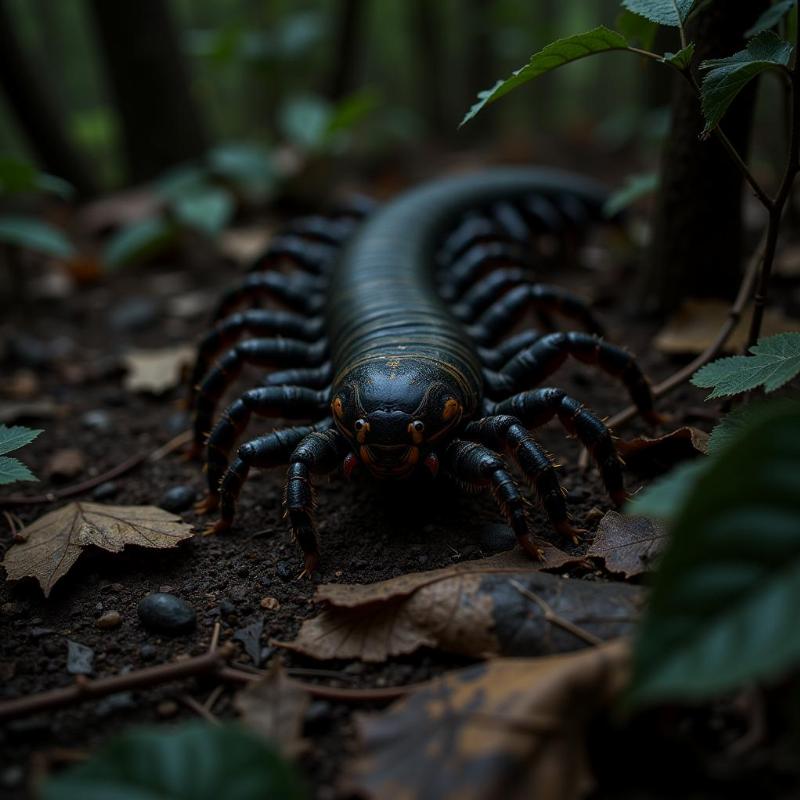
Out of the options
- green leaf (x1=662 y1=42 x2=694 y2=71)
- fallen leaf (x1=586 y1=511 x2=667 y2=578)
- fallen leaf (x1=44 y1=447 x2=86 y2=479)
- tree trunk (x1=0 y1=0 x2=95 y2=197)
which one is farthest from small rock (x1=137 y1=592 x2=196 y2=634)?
tree trunk (x1=0 y1=0 x2=95 y2=197)

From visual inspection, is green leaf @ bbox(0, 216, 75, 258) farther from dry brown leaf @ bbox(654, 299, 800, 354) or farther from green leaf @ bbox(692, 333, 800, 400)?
green leaf @ bbox(692, 333, 800, 400)

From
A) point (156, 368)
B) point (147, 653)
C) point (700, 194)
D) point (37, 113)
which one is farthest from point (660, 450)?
point (37, 113)

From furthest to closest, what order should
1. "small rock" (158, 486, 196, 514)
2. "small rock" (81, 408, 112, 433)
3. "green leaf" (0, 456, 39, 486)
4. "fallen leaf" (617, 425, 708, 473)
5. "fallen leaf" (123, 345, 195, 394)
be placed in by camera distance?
1. "fallen leaf" (123, 345, 195, 394)
2. "small rock" (81, 408, 112, 433)
3. "small rock" (158, 486, 196, 514)
4. "fallen leaf" (617, 425, 708, 473)
5. "green leaf" (0, 456, 39, 486)

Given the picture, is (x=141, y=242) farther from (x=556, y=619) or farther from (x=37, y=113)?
(x=556, y=619)

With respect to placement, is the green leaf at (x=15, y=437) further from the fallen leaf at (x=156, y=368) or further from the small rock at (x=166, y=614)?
the fallen leaf at (x=156, y=368)

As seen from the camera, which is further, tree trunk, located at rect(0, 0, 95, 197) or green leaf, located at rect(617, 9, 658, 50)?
tree trunk, located at rect(0, 0, 95, 197)

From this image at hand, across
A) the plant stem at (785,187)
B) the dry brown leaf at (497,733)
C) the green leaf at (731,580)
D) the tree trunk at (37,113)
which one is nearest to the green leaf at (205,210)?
the tree trunk at (37,113)

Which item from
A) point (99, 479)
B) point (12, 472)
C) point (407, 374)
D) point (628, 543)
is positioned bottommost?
point (99, 479)
